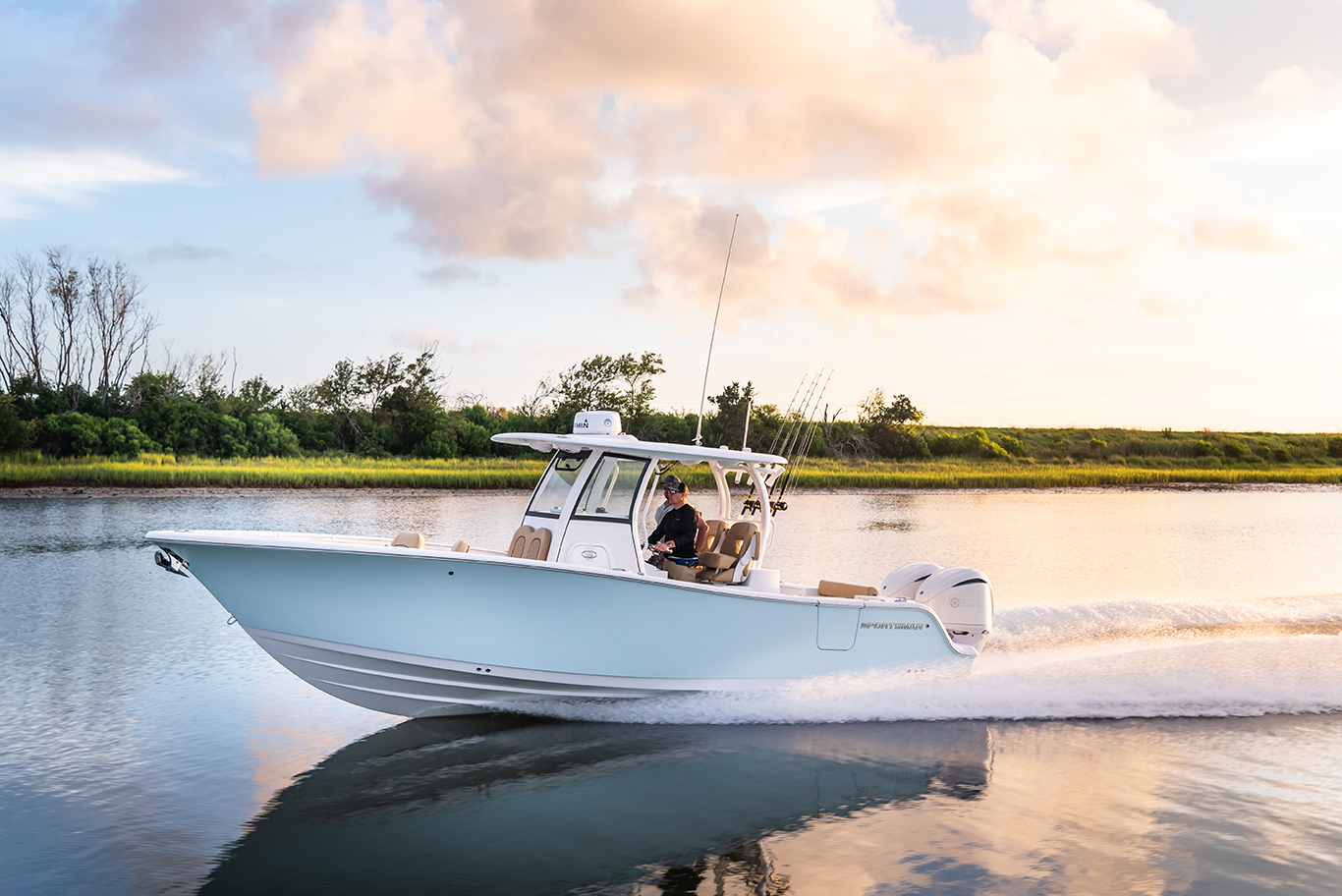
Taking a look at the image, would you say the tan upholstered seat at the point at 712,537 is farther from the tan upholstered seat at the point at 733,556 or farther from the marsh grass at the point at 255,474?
the marsh grass at the point at 255,474

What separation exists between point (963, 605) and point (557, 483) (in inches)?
157

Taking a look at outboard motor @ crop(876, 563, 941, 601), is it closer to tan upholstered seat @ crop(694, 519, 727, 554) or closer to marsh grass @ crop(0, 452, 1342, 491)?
tan upholstered seat @ crop(694, 519, 727, 554)

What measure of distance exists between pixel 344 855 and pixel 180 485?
29730 millimetres

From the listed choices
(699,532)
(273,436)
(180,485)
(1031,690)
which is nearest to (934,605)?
(1031,690)

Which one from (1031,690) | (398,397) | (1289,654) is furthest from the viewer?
(398,397)

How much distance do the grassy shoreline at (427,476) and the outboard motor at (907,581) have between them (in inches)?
546

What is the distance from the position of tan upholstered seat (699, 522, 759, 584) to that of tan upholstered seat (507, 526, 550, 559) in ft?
4.65

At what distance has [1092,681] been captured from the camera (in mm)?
9703

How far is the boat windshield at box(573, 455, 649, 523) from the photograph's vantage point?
7988 mm

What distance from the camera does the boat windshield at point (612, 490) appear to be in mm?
7988

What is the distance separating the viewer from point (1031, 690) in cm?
941

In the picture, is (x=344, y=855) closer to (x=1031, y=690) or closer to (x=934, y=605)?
(x=934, y=605)

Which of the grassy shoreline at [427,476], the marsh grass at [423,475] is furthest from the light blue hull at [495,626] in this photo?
the marsh grass at [423,475]

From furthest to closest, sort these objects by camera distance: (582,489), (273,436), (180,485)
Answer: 1. (273,436)
2. (180,485)
3. (582,489)
